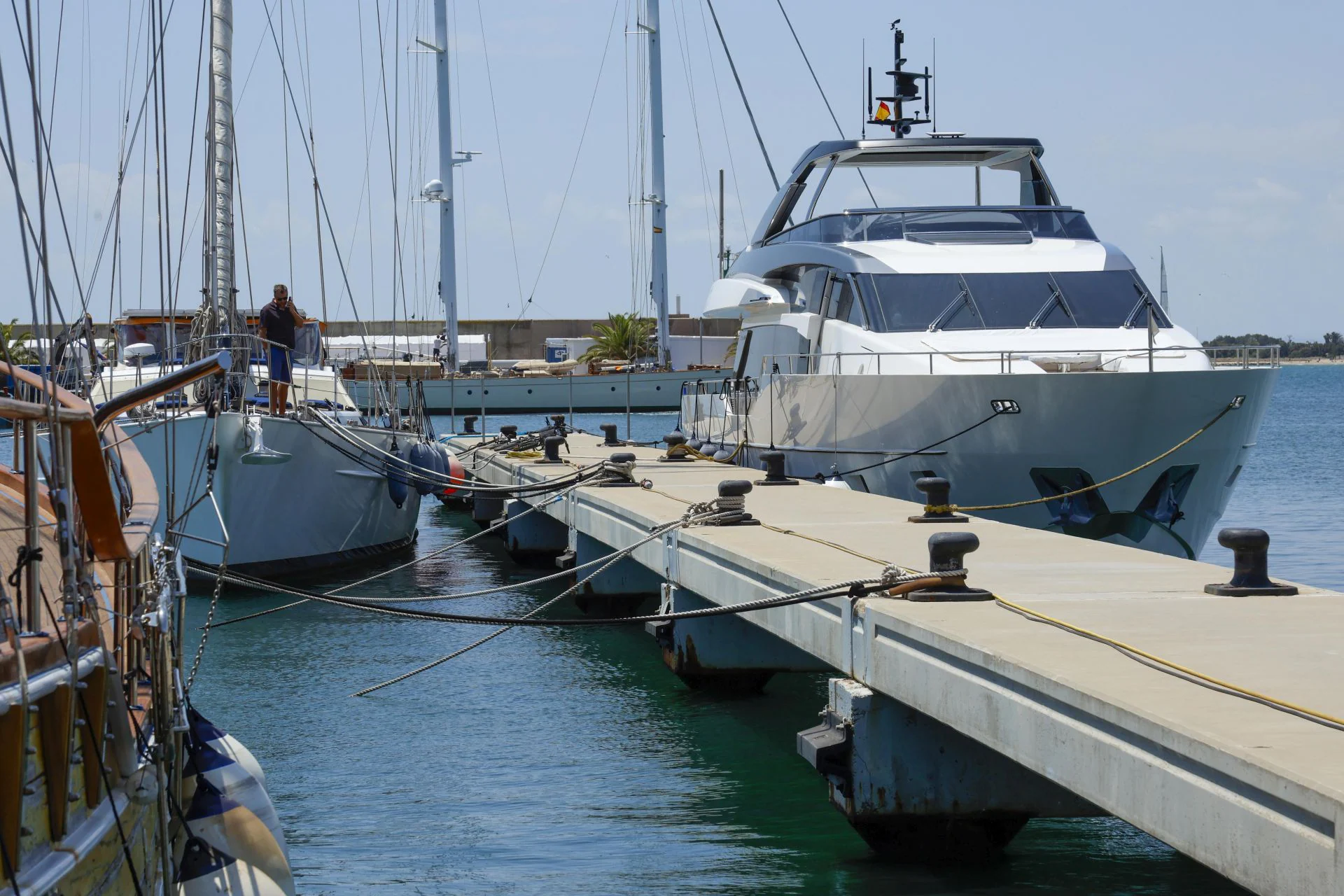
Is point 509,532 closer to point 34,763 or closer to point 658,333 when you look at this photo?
point 34,763

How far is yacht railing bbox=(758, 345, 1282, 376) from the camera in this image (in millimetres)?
12672

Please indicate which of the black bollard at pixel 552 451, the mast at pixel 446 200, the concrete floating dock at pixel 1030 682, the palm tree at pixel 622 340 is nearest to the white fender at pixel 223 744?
the concrete floating dock at pixel 1030 682

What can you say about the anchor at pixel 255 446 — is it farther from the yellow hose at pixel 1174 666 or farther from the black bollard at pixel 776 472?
the yellow hose at pixel 1174 666

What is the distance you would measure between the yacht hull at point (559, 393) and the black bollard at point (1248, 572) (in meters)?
50.3

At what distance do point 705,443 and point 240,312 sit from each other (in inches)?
235

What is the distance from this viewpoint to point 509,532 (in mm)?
18484

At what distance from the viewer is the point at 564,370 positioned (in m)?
70.0

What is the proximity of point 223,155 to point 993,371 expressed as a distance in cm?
853

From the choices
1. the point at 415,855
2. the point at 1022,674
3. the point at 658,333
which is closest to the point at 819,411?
the point at 415,855

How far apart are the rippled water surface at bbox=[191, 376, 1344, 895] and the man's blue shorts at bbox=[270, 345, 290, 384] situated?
3.10m

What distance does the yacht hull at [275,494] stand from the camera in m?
14.9

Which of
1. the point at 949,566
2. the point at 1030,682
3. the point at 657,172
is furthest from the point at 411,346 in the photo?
the point at 1030,682

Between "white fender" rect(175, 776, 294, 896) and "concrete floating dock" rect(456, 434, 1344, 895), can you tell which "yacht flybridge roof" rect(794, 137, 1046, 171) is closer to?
"concrete floating dock" rect(456, 434, 1344, 895)

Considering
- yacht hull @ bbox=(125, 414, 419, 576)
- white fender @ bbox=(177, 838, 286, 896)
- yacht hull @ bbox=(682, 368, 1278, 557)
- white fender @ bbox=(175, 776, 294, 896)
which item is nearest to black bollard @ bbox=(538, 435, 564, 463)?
yacht hull @ bbox=(125, 414, 419, 576)
